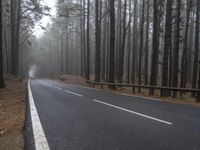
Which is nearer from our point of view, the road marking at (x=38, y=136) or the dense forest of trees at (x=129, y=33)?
the road marking at (x=38, y=136)

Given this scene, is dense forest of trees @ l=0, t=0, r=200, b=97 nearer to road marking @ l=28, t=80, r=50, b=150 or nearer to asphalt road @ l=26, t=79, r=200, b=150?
asphalt road @ l=26, t=79, r=200, b=150

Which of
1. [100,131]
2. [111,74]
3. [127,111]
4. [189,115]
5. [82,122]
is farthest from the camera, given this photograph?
[111,74]

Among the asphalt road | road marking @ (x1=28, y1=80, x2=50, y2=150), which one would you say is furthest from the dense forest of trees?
road marking @ (x1=28, y1=80, x2=50, y2=150)

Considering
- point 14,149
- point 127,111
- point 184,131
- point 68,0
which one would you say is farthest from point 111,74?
point 68,0

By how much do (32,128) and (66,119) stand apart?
148 cm

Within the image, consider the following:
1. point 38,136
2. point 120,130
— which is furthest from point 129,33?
point 38,136

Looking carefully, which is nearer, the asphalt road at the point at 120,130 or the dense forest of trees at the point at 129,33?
the asphalt road at the point at 120,130

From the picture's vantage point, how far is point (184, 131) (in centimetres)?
650

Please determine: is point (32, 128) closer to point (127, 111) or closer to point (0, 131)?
point (0, 131)

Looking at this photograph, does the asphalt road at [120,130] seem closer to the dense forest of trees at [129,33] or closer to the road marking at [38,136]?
the road marking at [38,136]

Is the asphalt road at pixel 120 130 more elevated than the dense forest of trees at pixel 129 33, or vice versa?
the dense forest of trees at pixel 129 33

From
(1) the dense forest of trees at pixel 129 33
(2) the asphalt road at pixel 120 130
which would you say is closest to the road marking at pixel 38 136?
(2) the asphalt road at pixel 120 130

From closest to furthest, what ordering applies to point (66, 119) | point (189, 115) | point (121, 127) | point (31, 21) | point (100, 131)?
point (100, 131), point (121, 127), point (66, 119), point (189, 115), point (31, 21)

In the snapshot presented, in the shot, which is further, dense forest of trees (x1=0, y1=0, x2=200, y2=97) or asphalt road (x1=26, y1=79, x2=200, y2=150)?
dense forest of trees (x1=0, y1=0, x2=200, y2=97)
